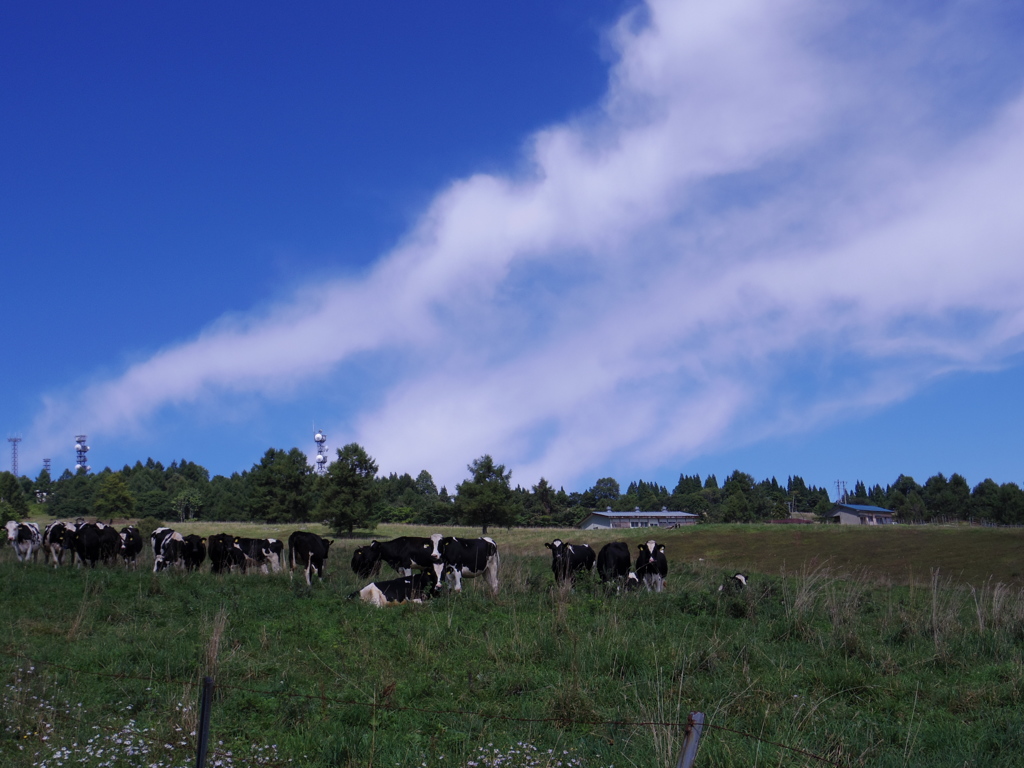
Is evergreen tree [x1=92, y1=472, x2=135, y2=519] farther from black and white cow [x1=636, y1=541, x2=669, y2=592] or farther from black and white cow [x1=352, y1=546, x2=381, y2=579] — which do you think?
black and white cow [x1=636, y1=541, x2=669, y2=592]

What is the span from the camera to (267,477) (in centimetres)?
7950

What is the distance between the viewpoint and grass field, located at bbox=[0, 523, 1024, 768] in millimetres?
7273

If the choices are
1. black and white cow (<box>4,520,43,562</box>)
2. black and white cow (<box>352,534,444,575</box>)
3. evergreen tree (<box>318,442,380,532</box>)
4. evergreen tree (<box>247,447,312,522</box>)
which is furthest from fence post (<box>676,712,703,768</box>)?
evergreen tree (<box>247,447,312,522</box>)

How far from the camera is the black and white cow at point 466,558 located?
820 inches

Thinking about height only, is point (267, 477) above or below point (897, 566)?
above

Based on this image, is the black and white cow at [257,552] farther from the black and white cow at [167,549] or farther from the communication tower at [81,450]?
the communication tower at [81,450]

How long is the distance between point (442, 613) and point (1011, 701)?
9.19 m

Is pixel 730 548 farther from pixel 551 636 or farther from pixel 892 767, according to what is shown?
pixel 892 767

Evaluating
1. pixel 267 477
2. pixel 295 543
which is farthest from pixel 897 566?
pixel 267 477

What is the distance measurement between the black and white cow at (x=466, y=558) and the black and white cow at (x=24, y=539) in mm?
16881

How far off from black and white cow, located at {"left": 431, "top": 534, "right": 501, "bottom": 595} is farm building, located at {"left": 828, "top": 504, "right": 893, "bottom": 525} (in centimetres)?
10262

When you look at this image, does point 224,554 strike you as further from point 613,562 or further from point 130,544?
point 613,562

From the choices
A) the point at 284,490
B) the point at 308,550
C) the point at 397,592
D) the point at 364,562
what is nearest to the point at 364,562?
the point at 364,562

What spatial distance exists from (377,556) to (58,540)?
11.9 meters
